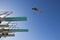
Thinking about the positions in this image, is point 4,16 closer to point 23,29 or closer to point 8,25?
point 8,25

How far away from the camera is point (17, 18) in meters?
11.2

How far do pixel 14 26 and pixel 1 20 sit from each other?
1.67 metres

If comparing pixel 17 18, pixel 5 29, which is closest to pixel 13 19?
pixel 17 18

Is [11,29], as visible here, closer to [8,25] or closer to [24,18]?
[8,25]

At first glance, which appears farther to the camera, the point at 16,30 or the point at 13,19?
the point at 16,30

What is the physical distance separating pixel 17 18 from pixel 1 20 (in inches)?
36.4

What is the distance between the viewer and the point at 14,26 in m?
13.1

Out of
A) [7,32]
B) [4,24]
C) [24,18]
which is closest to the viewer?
[24,18]

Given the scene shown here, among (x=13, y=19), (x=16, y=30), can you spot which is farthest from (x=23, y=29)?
(x=13, y=19)

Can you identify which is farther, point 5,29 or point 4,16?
point 5,29

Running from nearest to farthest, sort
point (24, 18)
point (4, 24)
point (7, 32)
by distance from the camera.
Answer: point (24, 18), point (4, 24), point (7, 32)

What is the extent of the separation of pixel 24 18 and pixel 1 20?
1.34 m

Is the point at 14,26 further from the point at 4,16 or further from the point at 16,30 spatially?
the point at 4,16

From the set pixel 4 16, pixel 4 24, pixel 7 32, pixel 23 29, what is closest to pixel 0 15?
pixel 4 16
